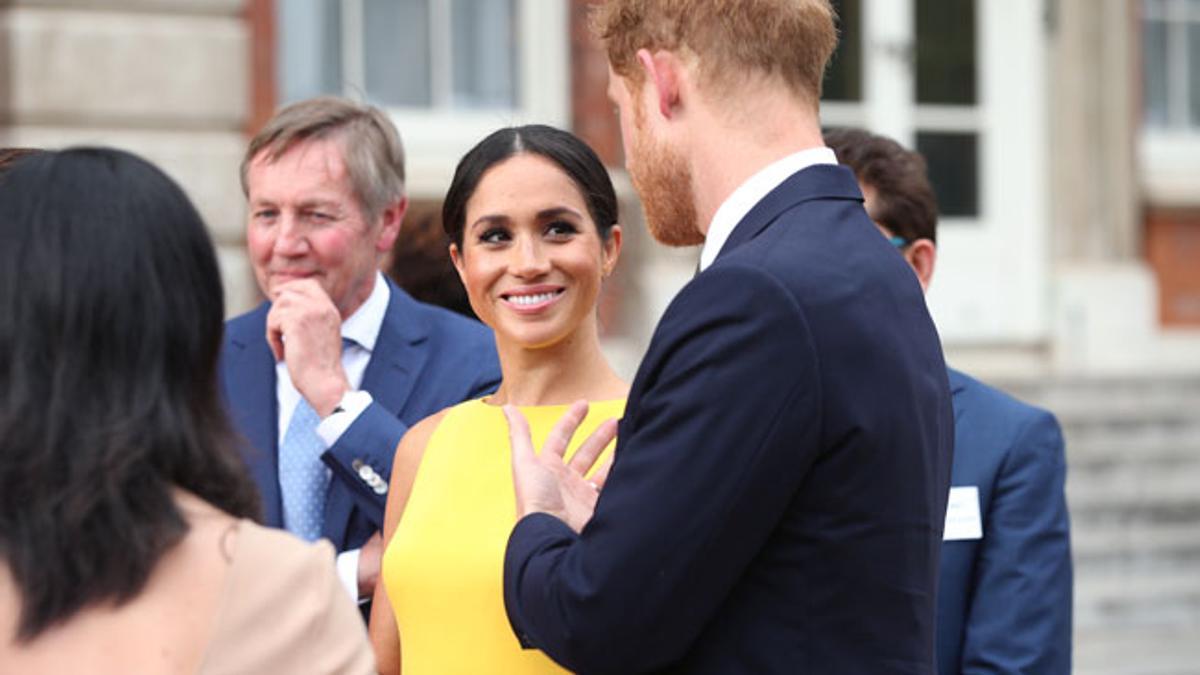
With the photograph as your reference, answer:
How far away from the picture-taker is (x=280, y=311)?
3.39 meters

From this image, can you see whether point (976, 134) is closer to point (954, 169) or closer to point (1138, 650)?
point (954, 169)

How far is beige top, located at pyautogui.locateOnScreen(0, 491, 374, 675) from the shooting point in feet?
5.90

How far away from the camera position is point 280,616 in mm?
1852

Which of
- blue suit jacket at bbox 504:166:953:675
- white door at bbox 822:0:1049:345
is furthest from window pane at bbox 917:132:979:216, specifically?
blue suit jacket at bbox 504:166:953:675

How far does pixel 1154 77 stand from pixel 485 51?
431cm

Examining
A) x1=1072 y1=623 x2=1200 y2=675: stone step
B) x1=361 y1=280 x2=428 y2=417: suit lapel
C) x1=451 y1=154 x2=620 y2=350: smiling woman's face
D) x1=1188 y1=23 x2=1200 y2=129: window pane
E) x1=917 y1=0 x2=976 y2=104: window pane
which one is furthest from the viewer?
x1=1188 y1=23 x2=1200 y2=129: window pane

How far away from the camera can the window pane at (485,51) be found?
9.46m

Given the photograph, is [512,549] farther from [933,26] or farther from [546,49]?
[933,26]

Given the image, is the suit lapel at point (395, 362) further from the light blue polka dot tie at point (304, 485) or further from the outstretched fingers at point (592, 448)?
the outstretched fingers at point (592, 448)

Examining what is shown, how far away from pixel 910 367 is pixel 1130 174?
28.8ft

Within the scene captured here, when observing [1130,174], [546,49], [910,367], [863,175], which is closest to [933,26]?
[1130,174]

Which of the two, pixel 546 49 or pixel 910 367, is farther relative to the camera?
pixel 546 49

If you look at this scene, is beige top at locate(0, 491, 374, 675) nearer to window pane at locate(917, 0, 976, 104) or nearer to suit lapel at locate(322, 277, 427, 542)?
suit lapel at locate(322, 277, 427, 542)

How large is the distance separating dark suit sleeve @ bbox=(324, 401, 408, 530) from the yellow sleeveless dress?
0.33m
